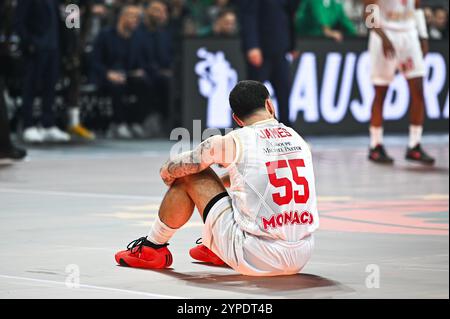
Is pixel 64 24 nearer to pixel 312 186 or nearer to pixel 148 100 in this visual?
pixel 148 100

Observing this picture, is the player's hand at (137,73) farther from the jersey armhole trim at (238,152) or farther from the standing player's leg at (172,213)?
the jersey armhole trim at (238,152)

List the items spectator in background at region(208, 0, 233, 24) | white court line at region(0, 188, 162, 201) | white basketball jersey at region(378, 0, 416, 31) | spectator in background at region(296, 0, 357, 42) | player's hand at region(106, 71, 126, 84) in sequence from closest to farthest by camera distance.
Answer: white court line at region(0, 188, 162, 201), white basketball jersey at region(378, 0, 416, 31), player's hand at region(106, 71, 126, 84), spectator in background at region(296, 0, 357, 42), spectator in background at region(208, 0, 233, 24)

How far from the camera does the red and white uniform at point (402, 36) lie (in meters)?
15.9

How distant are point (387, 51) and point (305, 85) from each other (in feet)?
16.4

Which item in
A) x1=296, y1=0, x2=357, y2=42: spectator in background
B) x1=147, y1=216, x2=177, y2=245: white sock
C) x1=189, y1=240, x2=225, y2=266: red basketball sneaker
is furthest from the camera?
x1=296, y1=0, x2=357, y2=42: spectator in background

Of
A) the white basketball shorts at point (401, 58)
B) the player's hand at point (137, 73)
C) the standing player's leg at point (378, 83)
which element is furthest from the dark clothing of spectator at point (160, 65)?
the white basketball shorts at point (401, 58)

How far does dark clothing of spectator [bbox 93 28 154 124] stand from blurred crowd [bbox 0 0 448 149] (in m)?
0.02

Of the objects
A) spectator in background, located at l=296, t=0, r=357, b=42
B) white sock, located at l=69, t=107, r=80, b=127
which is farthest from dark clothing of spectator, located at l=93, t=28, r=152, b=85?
spectator in background, located at l=296, t=0, r=357, b=42

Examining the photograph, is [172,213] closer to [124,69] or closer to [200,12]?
[124,69]

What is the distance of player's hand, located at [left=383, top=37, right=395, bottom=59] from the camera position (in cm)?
1576

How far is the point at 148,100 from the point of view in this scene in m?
21.4

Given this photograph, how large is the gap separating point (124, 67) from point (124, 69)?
1.4 inches

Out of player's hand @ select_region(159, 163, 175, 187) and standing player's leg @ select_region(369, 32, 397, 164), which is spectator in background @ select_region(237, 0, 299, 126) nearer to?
standing player's leg @ select_region(369, 32, 397, 164)
